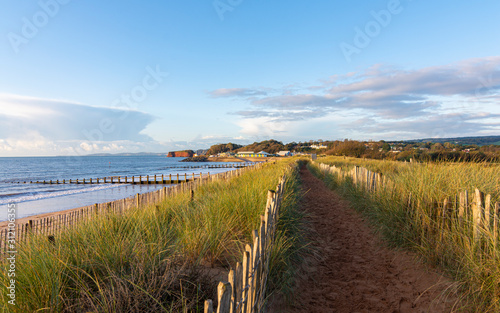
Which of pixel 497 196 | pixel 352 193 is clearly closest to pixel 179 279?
pixel 497 196

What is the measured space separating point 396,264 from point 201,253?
11.4 ft

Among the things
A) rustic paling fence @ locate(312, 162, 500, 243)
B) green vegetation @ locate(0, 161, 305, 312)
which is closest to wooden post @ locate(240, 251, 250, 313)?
green vegetation @ locate(0, 161, 305, 312)

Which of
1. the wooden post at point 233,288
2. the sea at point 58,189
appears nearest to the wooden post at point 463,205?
the wooden post at point 233,288

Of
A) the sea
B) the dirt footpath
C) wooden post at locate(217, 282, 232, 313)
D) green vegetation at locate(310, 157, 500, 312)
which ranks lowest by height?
the sea

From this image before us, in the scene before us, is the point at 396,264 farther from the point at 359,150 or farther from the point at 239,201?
the point at 359,150

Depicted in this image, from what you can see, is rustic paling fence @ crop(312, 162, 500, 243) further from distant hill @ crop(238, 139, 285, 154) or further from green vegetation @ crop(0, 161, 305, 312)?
distant hill @ crop(238, 139, 285, 154)

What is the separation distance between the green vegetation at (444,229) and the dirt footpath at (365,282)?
249mm

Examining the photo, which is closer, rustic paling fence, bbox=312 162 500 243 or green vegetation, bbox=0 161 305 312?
green vegetation, bbox=0 161 305 312

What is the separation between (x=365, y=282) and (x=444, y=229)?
147cm

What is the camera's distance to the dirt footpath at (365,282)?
11.1 ft

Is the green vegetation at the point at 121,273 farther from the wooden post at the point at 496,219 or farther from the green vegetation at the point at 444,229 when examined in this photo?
the wooden post at the point at 496,219

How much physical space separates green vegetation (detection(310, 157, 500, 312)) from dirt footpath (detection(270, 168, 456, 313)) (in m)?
0.25

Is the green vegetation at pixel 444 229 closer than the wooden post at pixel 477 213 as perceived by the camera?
Yes

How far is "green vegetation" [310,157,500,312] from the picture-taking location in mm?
2963
